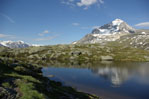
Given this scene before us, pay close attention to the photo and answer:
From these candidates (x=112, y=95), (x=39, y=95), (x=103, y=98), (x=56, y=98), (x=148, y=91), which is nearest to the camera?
(x=39, y=95)

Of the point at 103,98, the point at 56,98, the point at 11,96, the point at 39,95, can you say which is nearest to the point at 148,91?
the point at 103,98

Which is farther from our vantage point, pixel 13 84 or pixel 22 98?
pixel 13 84

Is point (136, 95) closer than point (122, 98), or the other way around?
point (122, 98)

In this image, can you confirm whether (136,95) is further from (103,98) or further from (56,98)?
(56,98)

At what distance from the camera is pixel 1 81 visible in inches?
1105

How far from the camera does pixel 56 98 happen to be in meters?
27.3

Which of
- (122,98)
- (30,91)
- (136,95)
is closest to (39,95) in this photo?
(30,91)

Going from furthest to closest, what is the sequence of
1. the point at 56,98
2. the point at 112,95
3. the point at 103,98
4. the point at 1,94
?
the point at 112,95, the point at 103,98, the point at 56,98, the point at 1,94

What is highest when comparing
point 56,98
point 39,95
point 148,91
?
point 39,95

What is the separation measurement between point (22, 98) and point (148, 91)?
5511 centimetres

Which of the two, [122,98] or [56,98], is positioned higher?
[56,98]

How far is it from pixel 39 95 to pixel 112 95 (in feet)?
122

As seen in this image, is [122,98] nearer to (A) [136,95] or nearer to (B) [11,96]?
(A) [136,95]

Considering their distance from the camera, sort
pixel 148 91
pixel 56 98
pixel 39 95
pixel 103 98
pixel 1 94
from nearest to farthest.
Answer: pixel 1 94 → pixel 39 95 → pixel 56 98 → pixel 103 98 → pixel 148 91
